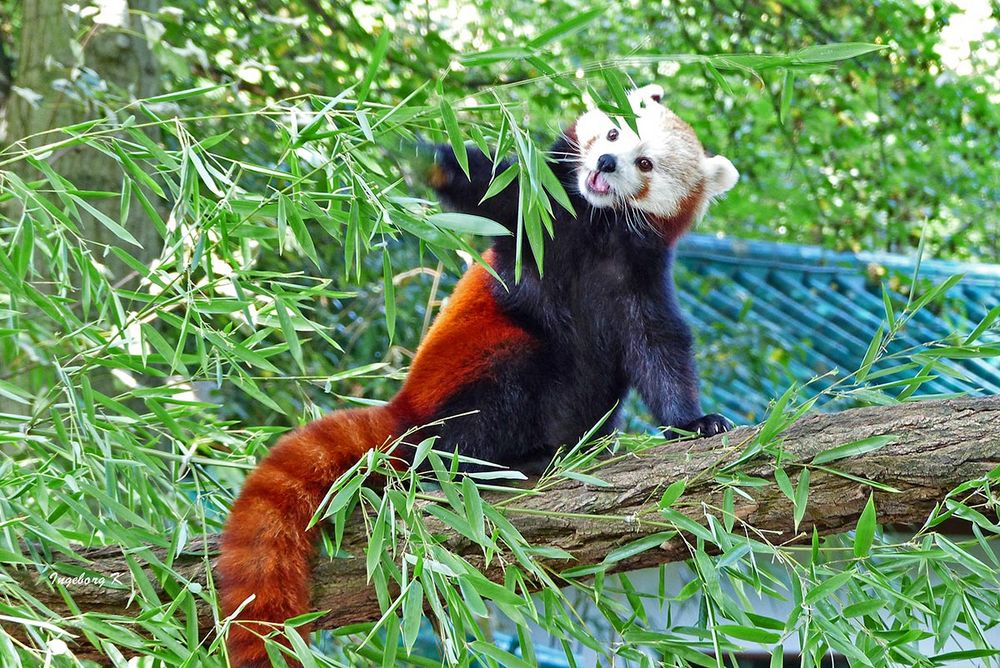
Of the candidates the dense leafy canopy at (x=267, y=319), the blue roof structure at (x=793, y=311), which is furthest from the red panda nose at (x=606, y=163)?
the blue roof structure at (x=793, y=311)

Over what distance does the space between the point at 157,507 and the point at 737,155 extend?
4.36 metres

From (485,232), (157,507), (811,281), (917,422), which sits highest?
(485,232)

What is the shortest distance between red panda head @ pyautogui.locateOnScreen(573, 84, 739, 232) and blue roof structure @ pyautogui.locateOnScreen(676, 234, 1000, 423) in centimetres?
156

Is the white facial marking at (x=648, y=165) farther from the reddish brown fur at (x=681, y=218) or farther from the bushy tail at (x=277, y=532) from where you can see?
the bushy tail at (x=277, y=532)

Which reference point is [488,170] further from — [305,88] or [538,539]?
[305,88]

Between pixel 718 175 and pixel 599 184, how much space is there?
67 cm

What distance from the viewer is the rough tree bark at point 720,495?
76.0 inches

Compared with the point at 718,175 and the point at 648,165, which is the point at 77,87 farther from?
the point at 718,175

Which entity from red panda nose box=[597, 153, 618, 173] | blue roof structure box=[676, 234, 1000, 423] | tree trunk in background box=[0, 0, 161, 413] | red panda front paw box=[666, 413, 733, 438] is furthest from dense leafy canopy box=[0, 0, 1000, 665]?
blue roof structure box=[676, 234, 1000, 423]

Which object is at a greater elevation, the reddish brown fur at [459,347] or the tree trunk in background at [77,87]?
the tree trunk in background at [77,87]

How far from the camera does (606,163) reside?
123 inches

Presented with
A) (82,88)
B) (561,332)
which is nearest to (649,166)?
(561,332)

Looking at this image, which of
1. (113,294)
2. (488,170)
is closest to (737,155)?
(488,170)

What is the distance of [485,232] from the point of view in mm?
1880
